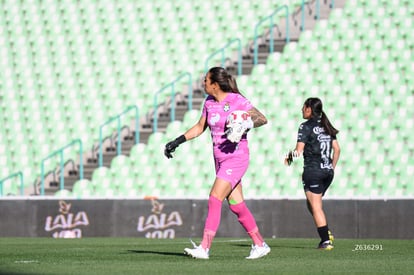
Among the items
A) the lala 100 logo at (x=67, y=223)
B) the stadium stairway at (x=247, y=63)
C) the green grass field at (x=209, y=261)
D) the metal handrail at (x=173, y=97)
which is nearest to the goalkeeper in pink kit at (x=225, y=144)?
the green grass field at (x=209, y=261)

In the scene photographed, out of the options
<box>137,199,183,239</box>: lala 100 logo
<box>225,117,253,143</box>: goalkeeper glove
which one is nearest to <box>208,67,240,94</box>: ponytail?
<box>225,117,253,143</box>: goalkeeper glove

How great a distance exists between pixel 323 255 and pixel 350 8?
1250cm

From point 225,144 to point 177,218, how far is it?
25.4 feet

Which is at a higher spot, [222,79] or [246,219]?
[222,79]

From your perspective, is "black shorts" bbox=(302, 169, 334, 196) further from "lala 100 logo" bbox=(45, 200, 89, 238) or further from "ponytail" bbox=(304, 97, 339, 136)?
"lala 100 logo" bbox=(45, 200, 89, 238)

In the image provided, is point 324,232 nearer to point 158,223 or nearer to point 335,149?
point 335,149

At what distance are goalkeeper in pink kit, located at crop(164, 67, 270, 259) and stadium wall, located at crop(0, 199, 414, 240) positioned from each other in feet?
22.4

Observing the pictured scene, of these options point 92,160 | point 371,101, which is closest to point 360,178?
point 371,101

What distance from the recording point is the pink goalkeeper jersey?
9828 mm

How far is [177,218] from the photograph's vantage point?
17.4 m

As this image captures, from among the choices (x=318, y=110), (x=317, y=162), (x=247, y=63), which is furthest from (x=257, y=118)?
(x=247, y=63)

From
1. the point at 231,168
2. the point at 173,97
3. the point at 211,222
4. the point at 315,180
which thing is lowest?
the point at 211,222

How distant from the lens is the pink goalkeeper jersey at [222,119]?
9828 millimetres

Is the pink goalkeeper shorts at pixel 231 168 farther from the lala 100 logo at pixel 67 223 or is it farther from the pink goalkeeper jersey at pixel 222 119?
the lala 100 logo at pixel 67 223
